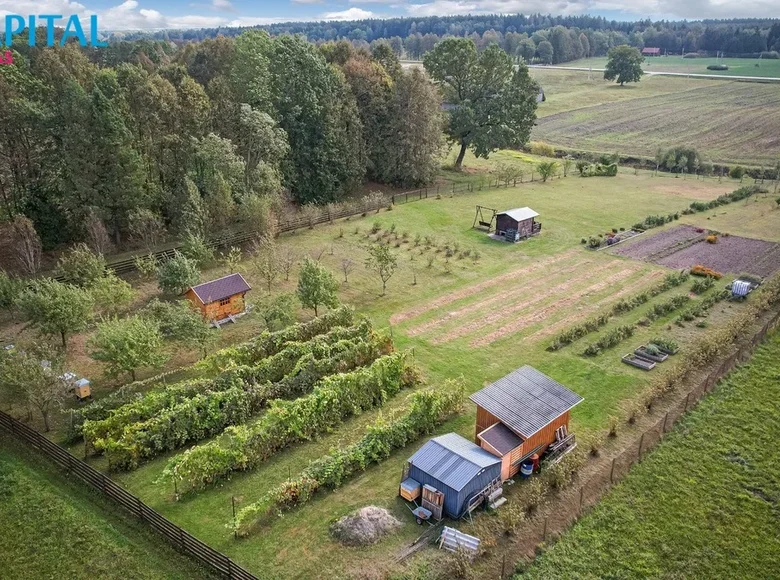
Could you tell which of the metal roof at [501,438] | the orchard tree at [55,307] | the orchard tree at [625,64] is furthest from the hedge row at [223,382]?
the orchard tree at [625,64]

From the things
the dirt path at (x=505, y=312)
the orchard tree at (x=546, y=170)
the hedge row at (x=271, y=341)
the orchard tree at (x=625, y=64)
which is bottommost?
Answer: the dirt path at (x=505, y=312)

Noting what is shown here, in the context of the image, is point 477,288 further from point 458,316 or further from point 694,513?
point 694,513

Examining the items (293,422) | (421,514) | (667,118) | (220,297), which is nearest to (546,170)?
(220,297)

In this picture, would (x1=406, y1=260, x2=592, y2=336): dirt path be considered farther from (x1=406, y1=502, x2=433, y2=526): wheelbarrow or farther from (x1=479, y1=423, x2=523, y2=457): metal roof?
(x1=406, y1=502, x2=433, y2=526): wheelbarrow

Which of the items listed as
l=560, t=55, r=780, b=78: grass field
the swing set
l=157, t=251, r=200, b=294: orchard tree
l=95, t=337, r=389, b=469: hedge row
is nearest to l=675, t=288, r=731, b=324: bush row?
the swing set

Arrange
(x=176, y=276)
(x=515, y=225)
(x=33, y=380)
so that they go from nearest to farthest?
(x=33, y=380), (x=176, y=276), (x=515, y=225)

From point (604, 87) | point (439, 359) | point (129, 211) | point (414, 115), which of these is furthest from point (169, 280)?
point (604, 87)

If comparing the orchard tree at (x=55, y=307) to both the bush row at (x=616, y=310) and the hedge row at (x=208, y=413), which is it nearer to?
the hedge row at (x=208, y=413)
